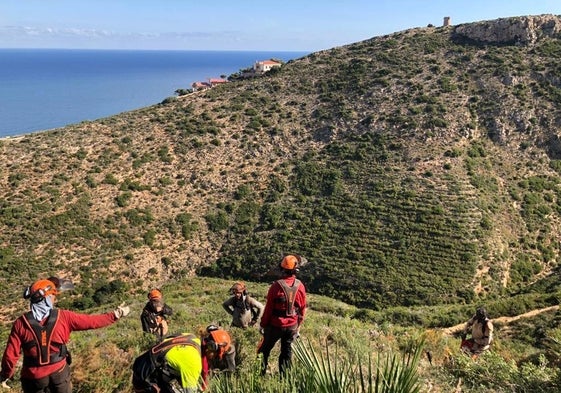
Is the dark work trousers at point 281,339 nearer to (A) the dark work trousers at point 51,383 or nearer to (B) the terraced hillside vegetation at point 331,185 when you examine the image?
(A) the dark work trousers at point 51,383

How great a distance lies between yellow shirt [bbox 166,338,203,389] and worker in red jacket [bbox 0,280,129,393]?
4.13 feet

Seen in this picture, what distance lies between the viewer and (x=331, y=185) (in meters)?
33.3

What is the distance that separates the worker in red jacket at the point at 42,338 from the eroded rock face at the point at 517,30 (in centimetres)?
5213

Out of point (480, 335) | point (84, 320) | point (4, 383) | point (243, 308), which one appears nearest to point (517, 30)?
point (480, 335)

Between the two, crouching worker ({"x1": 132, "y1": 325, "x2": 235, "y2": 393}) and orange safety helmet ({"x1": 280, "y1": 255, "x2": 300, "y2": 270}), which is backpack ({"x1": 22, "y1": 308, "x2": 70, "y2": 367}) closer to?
crouching worker ({"x1": 132, "y1": 325, "x2": 235, "y2": 393})

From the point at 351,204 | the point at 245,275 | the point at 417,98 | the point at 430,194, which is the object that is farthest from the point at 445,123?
the point at 245,275

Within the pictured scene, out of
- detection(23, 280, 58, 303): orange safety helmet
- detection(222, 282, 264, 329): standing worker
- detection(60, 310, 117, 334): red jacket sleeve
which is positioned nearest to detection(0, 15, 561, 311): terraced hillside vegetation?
detection(222, 282, 264, 329): standing worker

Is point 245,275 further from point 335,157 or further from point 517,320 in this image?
point 517,320

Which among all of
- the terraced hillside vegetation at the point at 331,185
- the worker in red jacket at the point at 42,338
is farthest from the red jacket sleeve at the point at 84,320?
the terraced hillside vegetation at the point at 331,185

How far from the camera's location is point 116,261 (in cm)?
2728

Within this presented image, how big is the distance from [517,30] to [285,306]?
51088 millimetres

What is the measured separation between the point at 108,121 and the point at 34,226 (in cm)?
1603

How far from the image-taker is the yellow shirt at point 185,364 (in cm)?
425

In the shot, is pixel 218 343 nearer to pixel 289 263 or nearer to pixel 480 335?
pixel 289 263
